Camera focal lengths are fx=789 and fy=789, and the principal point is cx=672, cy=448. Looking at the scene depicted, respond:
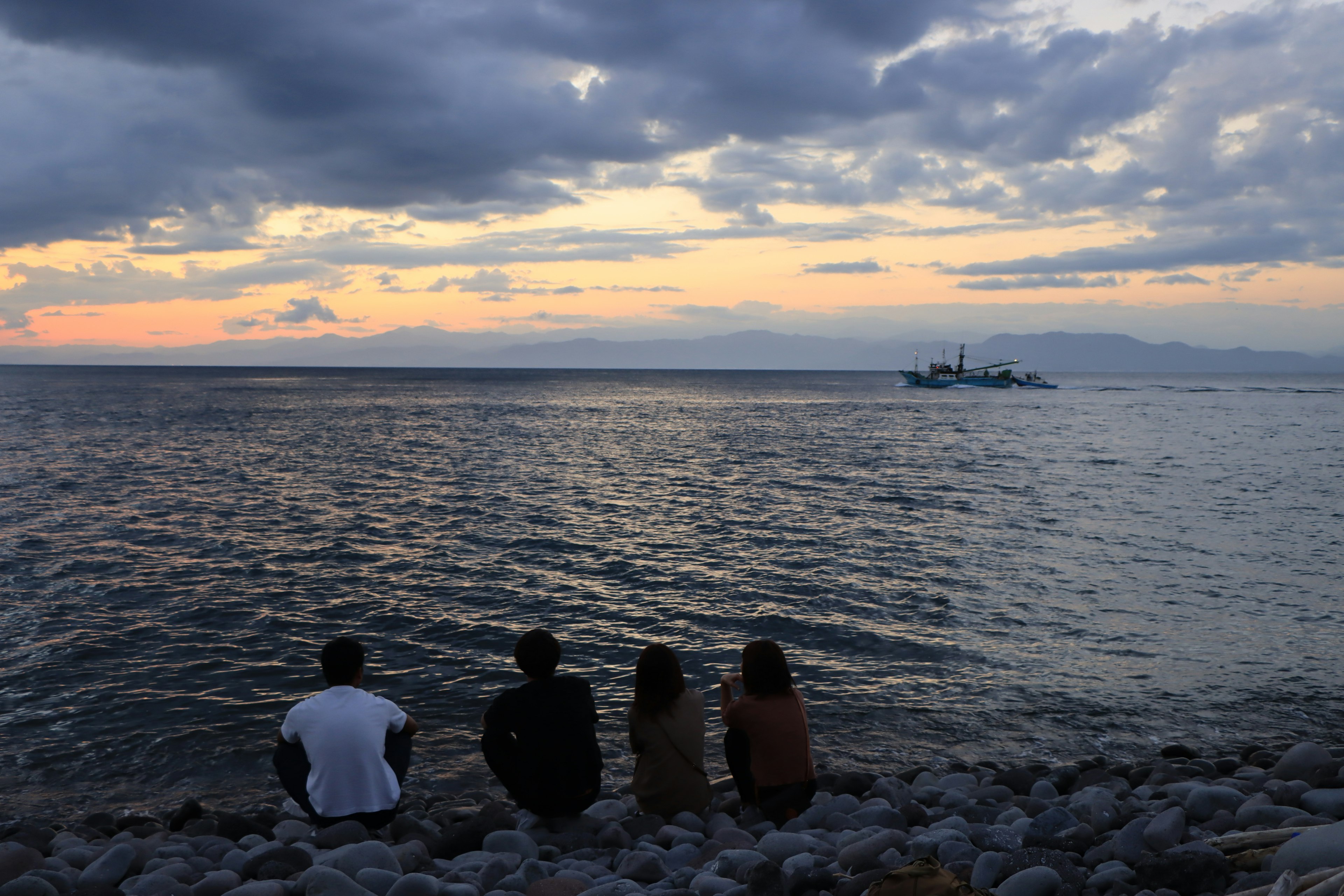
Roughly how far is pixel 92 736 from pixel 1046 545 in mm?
21636

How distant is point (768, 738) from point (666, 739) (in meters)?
0.90

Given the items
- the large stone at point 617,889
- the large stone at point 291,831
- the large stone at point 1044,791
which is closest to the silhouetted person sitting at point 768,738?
the large stone at point 617,889

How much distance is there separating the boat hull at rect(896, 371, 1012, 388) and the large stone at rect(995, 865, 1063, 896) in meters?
164

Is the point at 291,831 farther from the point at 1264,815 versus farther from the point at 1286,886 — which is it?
the point at 1264,815

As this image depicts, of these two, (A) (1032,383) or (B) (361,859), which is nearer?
(B) (361,859)

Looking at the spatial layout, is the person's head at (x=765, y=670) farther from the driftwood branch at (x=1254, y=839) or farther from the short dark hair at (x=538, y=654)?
the driftwood branch at (x=1254, y=839)

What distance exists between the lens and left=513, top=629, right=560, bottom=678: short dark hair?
21.9 feet

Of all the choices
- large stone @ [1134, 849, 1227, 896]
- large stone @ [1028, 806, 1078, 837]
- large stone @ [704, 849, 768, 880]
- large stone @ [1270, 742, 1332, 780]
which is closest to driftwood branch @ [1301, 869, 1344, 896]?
large stone @ [1134, 849, 1227, 896]

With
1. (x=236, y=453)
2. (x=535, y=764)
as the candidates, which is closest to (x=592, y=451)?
(x=236, y=453)

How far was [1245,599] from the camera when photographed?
54.2 feet

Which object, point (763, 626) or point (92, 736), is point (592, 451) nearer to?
point (763, 626)

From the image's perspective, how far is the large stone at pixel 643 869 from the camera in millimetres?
5727

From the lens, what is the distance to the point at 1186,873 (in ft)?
16.5

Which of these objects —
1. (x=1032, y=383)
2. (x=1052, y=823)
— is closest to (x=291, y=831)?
(x=1052, y=823)
